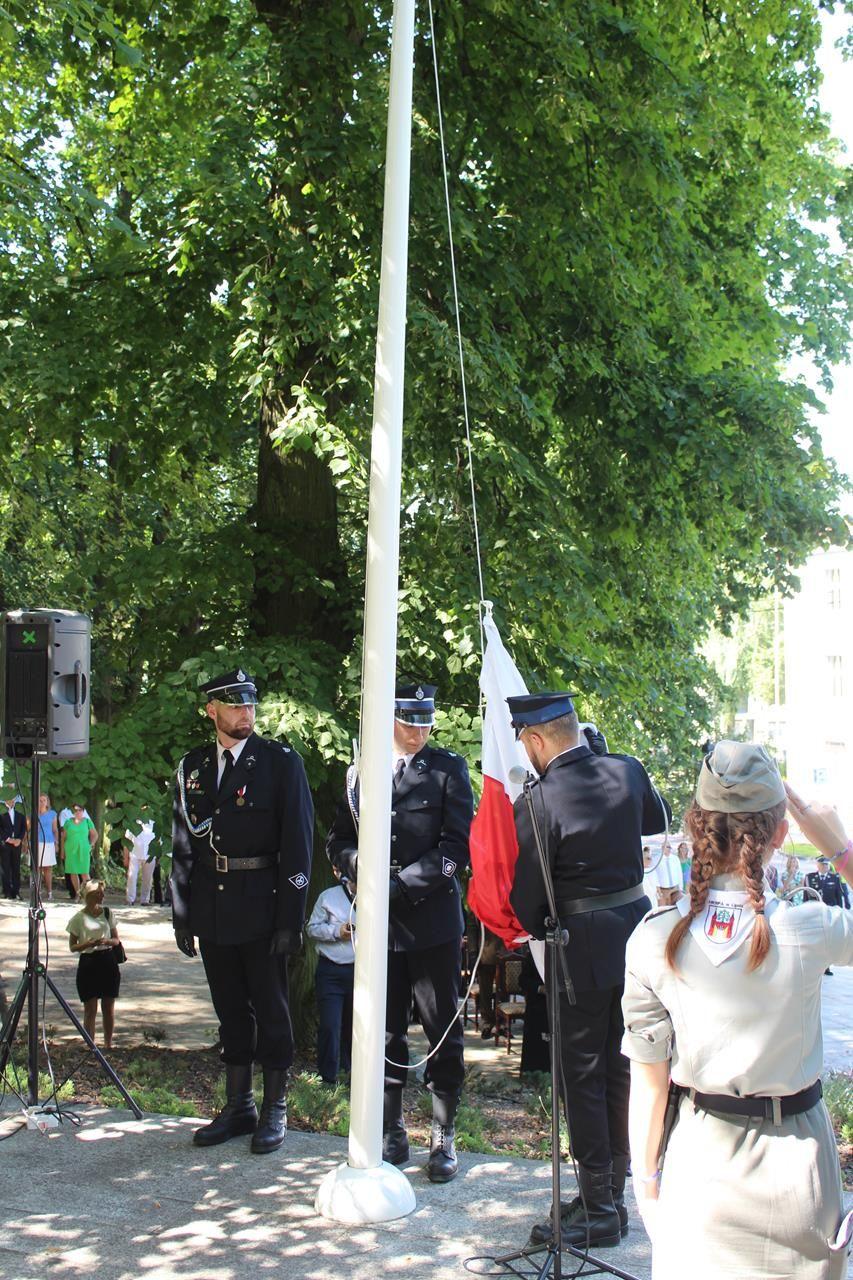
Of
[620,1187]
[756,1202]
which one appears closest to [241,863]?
[620,1187]

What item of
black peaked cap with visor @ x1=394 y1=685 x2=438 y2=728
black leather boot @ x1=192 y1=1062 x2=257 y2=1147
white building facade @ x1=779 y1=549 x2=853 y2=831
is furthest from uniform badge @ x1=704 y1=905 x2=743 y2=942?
white building facade @ x1=779 y1=549 x2=853 y2=831

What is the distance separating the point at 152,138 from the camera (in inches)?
504

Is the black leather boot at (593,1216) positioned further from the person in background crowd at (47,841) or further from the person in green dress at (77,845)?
the person in green dress at (77,845)

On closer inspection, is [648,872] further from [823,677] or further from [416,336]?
[823,677]

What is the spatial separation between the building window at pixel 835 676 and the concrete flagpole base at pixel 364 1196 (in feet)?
150

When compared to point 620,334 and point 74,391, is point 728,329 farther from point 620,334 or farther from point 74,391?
point 74,391

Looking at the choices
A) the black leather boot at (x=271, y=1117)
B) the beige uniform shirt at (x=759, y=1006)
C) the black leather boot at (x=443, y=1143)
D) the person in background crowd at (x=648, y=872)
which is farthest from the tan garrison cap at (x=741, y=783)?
the black leather boot at (x=271, y=1117)

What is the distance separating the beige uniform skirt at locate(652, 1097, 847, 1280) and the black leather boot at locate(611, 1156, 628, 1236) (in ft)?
7.64

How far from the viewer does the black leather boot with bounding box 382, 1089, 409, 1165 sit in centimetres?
595

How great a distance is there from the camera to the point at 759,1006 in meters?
2.88

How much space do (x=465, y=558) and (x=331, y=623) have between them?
1.12m

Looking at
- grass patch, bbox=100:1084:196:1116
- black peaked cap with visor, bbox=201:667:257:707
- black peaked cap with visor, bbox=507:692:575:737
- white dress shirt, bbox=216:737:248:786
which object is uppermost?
black peaked cap with visor, bbox=201:667:257:707

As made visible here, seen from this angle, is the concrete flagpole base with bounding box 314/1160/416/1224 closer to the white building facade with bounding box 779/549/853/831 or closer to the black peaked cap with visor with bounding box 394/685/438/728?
the black peaked cap with visor with bounding box 394/685/438/728

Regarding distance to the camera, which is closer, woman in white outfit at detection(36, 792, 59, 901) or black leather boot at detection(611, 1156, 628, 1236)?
black leather boot at detection(611, 1156, 628, 1236)
